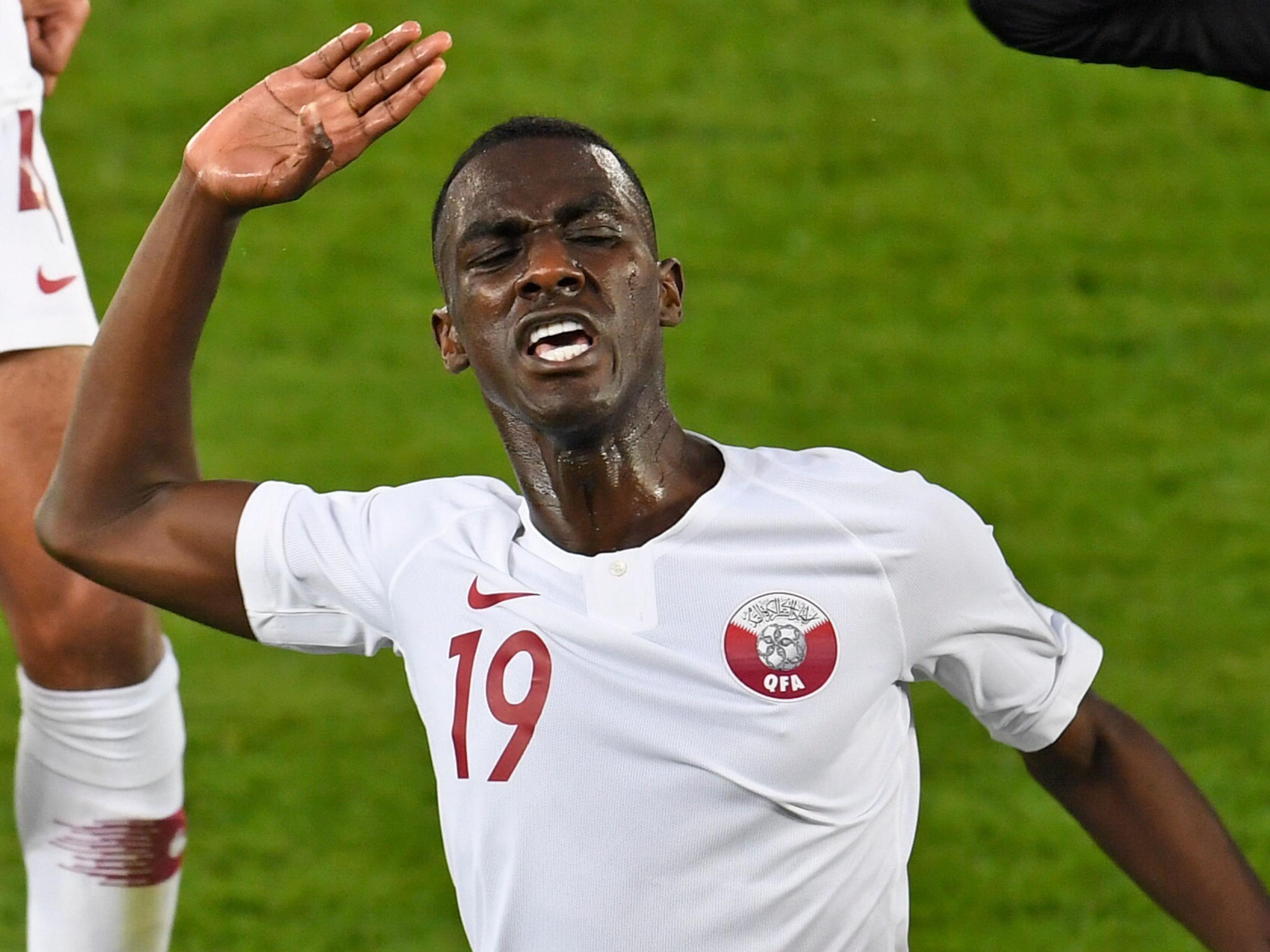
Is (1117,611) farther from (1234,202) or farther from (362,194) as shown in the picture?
(362,194)

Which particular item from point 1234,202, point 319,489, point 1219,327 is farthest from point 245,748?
point 1234,202

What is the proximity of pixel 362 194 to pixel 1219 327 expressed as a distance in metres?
2.86

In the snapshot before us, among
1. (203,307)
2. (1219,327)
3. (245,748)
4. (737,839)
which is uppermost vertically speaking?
(203,307)

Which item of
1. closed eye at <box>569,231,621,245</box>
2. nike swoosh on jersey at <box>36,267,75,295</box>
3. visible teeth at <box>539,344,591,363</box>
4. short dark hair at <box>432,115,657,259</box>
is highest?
short dark hair at <box>432,115,657,259</box>

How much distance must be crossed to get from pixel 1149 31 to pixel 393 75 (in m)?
1.09

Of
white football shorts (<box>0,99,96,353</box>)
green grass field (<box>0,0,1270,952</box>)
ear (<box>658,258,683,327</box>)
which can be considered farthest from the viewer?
green grass field (<box>0,0,1270,952</box>)

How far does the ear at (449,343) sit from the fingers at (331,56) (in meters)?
0.39

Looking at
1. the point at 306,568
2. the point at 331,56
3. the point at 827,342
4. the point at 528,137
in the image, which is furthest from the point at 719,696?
the point at 827,342

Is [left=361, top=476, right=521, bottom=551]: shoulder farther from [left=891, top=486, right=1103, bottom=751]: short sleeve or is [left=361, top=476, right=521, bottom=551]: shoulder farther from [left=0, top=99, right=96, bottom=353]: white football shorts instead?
[left=0, top=99, right=96, bottom=353]: white football shorts

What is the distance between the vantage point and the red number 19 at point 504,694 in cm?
311

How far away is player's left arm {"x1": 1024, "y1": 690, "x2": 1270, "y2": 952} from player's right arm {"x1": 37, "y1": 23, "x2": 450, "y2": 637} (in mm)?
1247

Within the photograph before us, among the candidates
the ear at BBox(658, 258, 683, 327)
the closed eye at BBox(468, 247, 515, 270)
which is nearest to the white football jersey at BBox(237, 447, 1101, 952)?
the ear at BBox(658, 258, 683, 327)

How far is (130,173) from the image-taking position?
775 centimetres

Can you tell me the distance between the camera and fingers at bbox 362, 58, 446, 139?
3.14 m
